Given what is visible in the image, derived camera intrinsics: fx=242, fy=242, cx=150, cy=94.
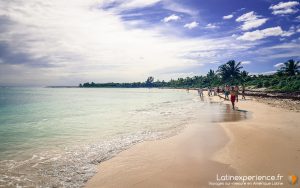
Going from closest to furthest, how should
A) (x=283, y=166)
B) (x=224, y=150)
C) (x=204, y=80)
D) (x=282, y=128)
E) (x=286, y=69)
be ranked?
(x=283, y=166) → (x=224, y=150) → (x=282, y=128) → (x=286, y=69) → (x=204, y=80)

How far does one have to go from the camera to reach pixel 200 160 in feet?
23.6

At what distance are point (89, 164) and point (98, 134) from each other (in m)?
5.15

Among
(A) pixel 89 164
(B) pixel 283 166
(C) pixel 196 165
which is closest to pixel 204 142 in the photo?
(C) pixel 196 165

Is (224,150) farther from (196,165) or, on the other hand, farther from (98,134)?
(98,134)

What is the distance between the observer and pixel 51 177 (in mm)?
6461

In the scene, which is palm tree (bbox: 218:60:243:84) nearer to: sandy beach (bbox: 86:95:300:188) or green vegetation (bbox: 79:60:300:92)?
green vegetation (bbox: 79:60:300:92)

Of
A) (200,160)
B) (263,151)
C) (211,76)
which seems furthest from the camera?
(211,76)

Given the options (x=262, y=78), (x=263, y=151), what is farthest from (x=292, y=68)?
(x=263, y=151)

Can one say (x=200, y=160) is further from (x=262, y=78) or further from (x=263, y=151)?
(x=262, y=78)

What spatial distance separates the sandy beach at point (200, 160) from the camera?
19.5ft

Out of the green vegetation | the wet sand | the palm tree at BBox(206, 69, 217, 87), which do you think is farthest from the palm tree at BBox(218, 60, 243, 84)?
the wet sand

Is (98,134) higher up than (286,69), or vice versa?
(286,69)

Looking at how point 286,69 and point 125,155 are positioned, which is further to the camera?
point 286,69

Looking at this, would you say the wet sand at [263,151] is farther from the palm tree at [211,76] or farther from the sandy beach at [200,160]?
the palm tree at [211,76]
